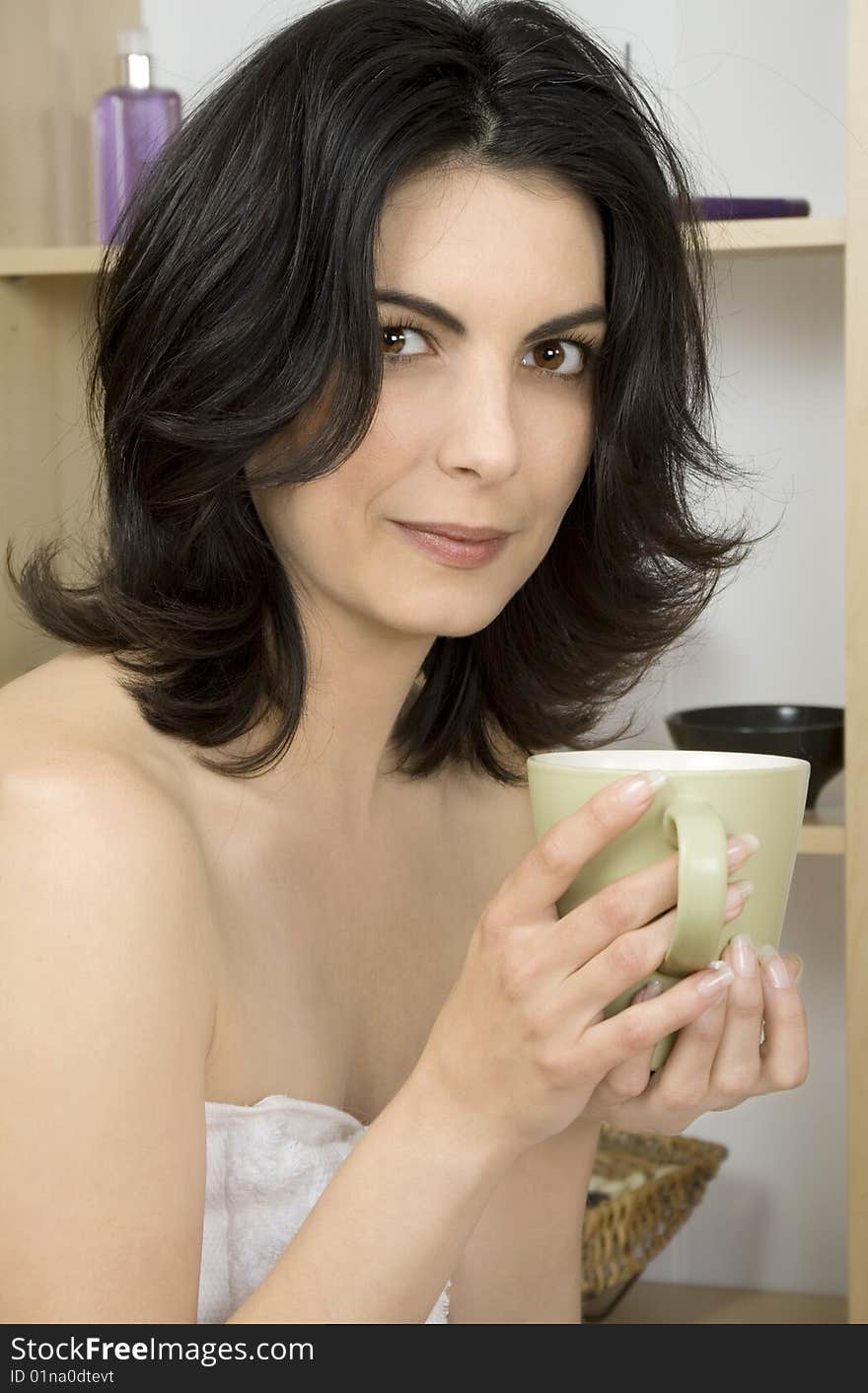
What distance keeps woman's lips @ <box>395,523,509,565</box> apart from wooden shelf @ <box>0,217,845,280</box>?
60 cm

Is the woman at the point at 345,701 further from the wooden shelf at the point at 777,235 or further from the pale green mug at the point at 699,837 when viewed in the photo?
the wooden shelf at the point at 777,235

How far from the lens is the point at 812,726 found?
1399 mm

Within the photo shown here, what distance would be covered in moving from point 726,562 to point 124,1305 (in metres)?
0.69

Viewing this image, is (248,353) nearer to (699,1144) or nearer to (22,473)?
(22,473)

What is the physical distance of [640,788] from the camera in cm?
61

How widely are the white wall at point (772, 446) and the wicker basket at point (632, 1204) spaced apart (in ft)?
0.66

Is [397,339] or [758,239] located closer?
[397,339]

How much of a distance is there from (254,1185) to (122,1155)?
19cm

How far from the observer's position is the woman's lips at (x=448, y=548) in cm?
87

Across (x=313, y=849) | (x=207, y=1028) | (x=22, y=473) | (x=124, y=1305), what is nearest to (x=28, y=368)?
(x=22, y=473)

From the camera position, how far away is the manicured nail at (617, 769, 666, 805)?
2.01ft

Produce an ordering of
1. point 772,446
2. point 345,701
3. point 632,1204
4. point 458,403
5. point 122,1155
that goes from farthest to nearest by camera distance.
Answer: point 772,446 < point 632,1204 < point 345,701 < point 458,403 < point 122,1155

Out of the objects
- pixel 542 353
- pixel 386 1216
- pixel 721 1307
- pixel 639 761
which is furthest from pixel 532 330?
pixel 721 1307

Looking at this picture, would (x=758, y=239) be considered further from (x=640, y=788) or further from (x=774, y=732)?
(x=640, y=788)
